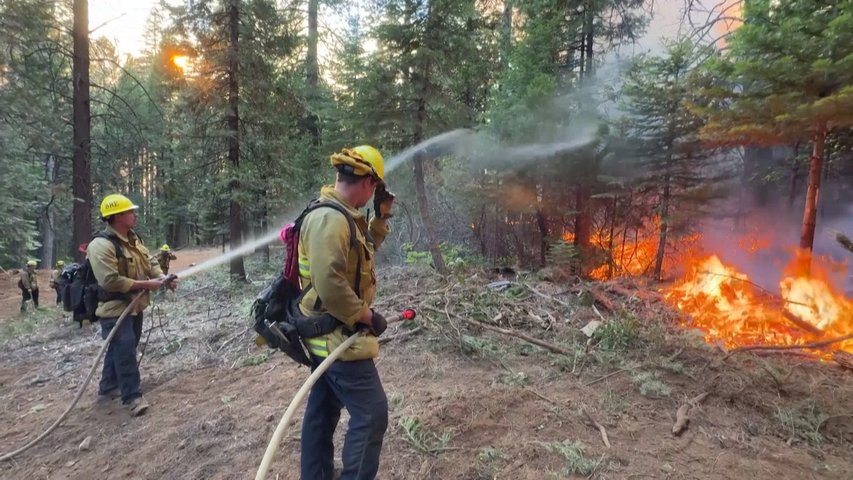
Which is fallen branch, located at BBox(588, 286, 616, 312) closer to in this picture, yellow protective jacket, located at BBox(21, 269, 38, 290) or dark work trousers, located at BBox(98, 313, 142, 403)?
dark work trousers, located at BBox(98, 313, 142, 403)

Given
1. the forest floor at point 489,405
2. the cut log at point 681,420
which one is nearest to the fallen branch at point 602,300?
the forest floor at point 489,405

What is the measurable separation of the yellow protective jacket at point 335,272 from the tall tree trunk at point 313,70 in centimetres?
1618

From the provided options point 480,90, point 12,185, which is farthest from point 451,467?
point 12,185

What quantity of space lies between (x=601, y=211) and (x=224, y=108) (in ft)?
37.9

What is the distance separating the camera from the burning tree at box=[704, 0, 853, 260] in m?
5.70

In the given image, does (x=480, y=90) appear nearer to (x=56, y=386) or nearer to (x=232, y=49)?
(x=232, y=49)

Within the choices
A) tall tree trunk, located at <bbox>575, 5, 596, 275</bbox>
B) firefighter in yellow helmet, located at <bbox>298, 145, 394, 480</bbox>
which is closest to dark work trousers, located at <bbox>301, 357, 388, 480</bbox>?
firefighter in yellow helmet, located at <bbox>298, 145, 394, 480</bbox>

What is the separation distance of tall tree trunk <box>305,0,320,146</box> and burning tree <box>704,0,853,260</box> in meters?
14.8

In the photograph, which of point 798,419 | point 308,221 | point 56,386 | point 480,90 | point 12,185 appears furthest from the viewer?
point 12,185

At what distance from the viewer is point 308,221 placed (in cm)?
256

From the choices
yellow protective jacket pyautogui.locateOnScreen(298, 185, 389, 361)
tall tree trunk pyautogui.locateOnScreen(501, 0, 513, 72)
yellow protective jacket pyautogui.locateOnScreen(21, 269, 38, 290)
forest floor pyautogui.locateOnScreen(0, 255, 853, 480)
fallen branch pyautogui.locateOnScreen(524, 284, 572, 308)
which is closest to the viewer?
yellow protective jacket pyautogui.locateOnScreen(298, 185, 389, 361)

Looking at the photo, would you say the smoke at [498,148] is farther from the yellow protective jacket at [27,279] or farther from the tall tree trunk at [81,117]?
the yellow protective jacket at [27,279]

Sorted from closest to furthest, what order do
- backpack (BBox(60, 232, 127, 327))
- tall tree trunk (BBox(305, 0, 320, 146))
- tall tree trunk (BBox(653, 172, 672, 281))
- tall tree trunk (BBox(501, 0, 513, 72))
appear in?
backpack (BBox(60, 232, 127, 327)) → tall tree trunk (BBox(653, 172, 672, 281)) → tall tree trunk (BBox(501, 0, 513, 72)) → tall tree trunk (BBox(305, 0, 320, 146))

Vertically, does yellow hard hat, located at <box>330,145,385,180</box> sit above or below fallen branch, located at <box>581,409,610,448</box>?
above
